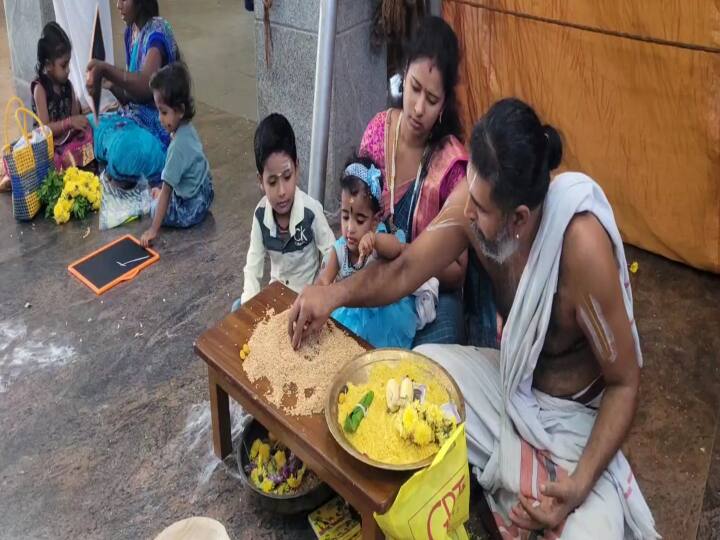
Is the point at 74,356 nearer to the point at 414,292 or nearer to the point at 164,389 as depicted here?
the point at 164,389

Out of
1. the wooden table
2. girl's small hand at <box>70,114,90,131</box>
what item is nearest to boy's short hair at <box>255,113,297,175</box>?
the wooden table

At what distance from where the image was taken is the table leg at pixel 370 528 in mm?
2059

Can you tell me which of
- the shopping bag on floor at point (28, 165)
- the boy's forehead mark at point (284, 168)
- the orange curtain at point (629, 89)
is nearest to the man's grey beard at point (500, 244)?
the boy's forehead mark at point (284, 168)

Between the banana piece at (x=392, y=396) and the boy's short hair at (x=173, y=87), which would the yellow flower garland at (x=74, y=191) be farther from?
the banana piece at (x=392, y=396)

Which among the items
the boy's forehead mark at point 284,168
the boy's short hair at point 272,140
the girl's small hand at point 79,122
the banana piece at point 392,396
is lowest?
the girl's small hand at point 79,122

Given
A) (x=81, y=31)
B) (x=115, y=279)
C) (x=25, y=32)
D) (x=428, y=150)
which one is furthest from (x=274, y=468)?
(x=25, y=32)

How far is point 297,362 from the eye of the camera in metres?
2.43

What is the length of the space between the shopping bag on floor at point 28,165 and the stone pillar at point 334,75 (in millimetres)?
1456

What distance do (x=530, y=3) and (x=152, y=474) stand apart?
10.4 ft

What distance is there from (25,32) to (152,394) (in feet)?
11.6

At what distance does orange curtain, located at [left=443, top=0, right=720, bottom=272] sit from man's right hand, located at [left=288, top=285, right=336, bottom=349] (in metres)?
2.35

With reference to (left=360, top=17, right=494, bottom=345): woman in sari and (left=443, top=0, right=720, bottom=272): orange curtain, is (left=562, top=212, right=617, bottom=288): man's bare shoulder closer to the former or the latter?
(left=360, top=17, right=494, bottom=345): woman in sari

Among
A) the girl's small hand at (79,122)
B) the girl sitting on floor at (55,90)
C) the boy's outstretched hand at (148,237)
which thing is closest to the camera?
the boy's outstretched hand at (148,237)

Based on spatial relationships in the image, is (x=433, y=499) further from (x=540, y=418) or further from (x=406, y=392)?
(x=540, y=418)
